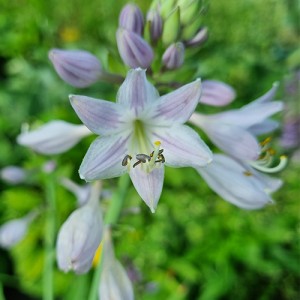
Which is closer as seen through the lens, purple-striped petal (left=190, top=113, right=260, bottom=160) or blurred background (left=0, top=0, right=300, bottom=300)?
purple-striped petal (left=190, top=113, right=260, bottom=160)

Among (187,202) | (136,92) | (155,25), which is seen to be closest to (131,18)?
(155,25)

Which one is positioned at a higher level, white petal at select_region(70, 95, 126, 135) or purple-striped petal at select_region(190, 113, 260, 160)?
white petal at select_region(70, 95, 126, 135)

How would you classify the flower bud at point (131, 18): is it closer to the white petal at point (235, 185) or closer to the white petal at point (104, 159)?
the white petal at point (104, 159)

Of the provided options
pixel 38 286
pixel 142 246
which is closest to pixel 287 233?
pixel 142 246

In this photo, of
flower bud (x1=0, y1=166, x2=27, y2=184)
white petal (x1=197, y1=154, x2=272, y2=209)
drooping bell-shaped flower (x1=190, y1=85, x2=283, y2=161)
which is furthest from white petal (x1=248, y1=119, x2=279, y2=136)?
flower bud (x1=0, y1=166, x2=27, y2=184)

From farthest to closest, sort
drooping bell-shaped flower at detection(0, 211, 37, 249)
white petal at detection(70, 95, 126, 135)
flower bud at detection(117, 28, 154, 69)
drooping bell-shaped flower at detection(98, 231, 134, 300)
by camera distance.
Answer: drooping bell-shaped flower at detection(0, 211, 37, 249)
drooping bell-shaped flower at detection(98, 231, 134, 300)
flower bud at detection(117, 28, 154, 69)
white petal at detection(70, 95, 126, 135)

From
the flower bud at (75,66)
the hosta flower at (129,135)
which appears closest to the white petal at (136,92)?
the hosta flower at (129,135)

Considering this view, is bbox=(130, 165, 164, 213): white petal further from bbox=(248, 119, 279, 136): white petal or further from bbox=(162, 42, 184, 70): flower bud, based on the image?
bbox=(248, 119, 279, 136): white petal

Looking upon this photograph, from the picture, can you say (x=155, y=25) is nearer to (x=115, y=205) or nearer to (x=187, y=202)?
(x=115, y=205)
